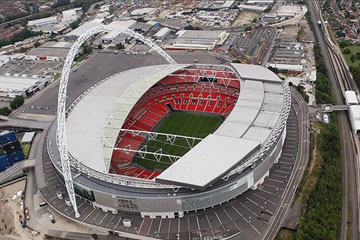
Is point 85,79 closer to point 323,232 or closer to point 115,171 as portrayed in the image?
point 115,171

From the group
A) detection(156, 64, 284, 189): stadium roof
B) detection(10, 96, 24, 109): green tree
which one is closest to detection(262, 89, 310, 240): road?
detection(156, 64, 284, 189): stadium roof

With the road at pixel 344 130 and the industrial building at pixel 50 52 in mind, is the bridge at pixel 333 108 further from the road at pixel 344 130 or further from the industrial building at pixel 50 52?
the industrial building at pixel 50 52

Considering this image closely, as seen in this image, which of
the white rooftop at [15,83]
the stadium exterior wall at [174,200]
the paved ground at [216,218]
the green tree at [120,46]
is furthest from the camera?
the green tree at [120,46]

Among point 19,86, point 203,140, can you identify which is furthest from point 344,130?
point 19,86

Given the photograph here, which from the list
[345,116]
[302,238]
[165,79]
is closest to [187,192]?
[302,238]

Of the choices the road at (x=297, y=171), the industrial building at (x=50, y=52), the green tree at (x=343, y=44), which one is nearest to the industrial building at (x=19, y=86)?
the industrial building at (x=50, y=52)

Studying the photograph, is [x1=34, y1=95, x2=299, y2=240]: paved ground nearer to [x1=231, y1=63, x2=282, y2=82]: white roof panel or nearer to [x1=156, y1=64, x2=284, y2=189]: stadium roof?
[x1=156, y1=64, x2=284, y2=189]: stadium roof

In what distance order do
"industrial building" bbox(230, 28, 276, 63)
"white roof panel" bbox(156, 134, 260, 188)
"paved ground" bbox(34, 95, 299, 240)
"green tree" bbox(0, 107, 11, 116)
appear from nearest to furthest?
"white roof panel" bbox(156, 134, 260, 188), "paved ground" bbox(34, 95, 299, 240), "green tree" bbox(0, 107, 11, 116), "industrial building" bbox(230, 28, 276, 63)
